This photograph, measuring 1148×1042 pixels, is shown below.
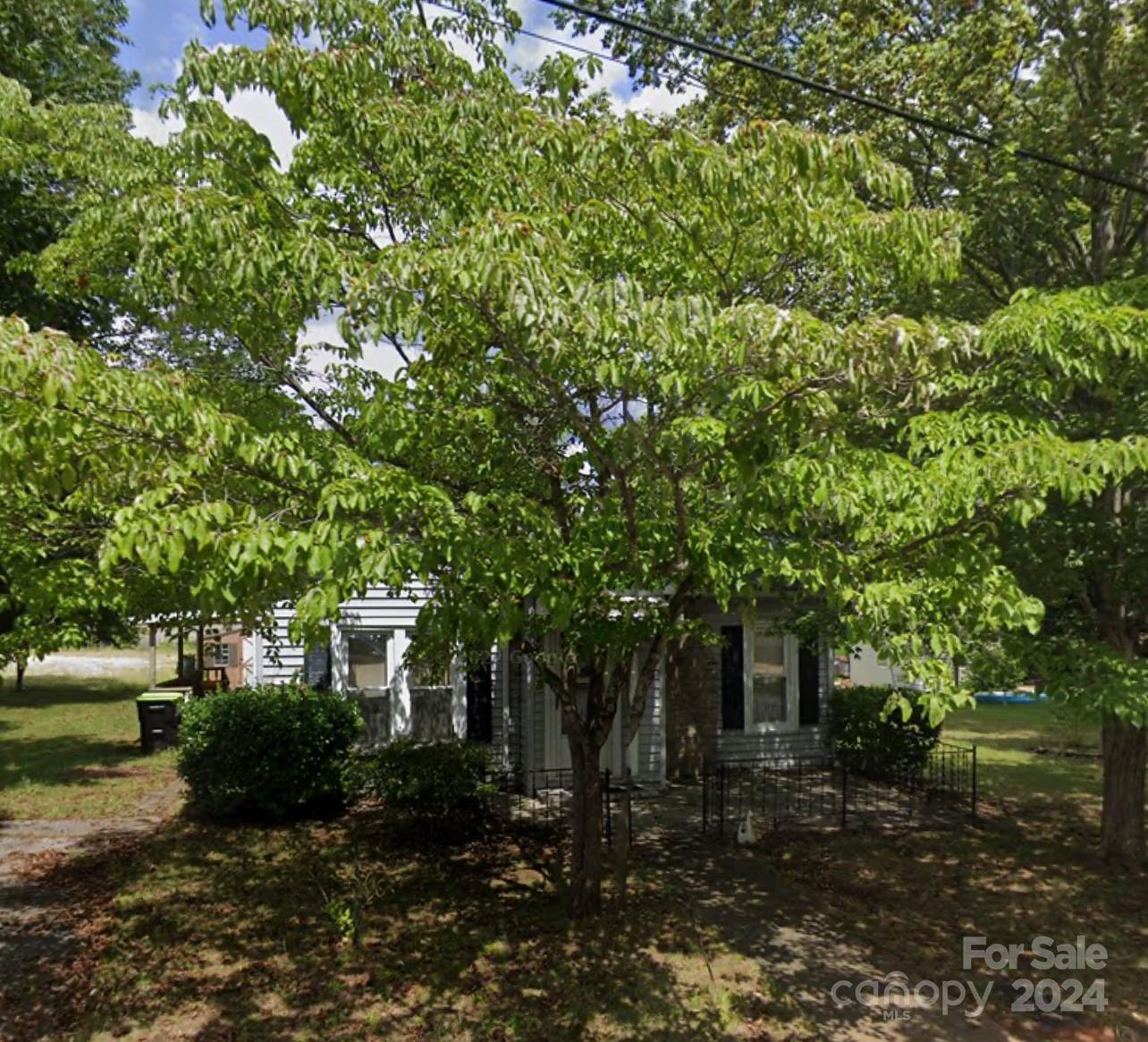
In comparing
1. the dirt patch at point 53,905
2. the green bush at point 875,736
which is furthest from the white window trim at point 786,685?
the dirt patch at point 53,905

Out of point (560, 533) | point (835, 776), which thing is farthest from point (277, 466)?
point (835, 776)

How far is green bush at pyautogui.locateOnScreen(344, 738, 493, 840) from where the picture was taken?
29.6ft

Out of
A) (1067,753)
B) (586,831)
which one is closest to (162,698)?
(586,831)

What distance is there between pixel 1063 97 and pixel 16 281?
1184 cm

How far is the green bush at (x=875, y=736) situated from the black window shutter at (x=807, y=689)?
0.34 metres

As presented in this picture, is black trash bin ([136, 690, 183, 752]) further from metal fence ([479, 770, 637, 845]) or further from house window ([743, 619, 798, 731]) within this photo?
house window ([743, 619, 798, 731])

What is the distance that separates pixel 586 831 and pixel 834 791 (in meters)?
6.53

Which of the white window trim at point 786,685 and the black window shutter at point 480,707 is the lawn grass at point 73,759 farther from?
the white window trim at point 786,685

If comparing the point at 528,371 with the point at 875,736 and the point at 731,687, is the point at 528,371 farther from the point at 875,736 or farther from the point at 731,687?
the point at 875,736

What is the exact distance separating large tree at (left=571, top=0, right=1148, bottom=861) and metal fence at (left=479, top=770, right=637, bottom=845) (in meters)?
5.30

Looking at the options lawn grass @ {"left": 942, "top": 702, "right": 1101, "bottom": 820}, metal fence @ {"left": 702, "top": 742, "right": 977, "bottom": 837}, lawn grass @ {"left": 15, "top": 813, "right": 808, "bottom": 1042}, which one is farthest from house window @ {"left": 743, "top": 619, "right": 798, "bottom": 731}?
lawn grass @ {"left": 15, "top": 813, "right": 808, "bottom": 1042}

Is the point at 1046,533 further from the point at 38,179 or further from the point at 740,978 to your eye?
the point at 38,179

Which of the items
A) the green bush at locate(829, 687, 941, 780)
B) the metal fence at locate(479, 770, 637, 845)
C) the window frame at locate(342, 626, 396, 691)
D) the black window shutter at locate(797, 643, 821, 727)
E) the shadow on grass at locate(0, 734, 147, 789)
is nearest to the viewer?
the metal fence at locate(479, 770, 637, 845)

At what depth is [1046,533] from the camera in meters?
7.33
